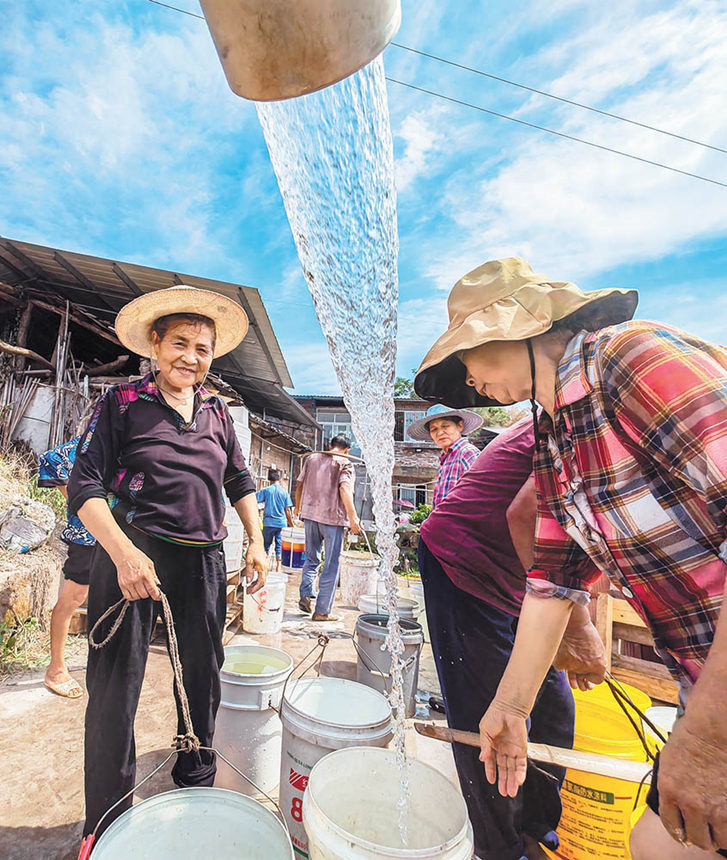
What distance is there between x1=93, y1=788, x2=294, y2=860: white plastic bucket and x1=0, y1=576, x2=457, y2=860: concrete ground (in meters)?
0.82

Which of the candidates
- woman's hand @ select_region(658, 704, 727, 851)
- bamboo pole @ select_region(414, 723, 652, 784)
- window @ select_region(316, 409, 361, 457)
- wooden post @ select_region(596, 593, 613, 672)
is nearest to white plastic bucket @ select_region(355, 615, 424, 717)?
wooden post @ select_region(596, 593, 613, 672)

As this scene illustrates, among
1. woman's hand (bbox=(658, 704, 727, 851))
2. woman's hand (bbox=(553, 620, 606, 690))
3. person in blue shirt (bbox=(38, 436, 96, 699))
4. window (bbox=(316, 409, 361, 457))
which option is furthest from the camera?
window (bbox=(316, 409, 361, 457))

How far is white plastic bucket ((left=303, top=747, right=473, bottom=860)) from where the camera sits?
1329mm

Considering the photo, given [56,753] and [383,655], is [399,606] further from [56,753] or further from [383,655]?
[56,753]

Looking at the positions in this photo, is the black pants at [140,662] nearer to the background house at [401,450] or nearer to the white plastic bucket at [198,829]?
the white plastic bucket at [198,829]

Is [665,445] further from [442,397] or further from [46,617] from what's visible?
[46,617]

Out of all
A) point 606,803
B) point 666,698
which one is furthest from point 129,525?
point 666,698

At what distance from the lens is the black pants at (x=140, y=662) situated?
157cm

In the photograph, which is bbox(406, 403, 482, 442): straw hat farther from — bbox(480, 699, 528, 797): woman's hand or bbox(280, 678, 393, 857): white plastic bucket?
bbox(480, 699, 528, 797): woman's hand

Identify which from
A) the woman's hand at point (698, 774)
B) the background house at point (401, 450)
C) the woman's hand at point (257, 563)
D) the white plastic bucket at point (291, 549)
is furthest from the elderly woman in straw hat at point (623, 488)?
the background house at point (401, 450)

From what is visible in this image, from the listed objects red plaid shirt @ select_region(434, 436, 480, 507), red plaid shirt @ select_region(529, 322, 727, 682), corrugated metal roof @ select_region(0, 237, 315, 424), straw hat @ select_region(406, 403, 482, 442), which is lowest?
red plaid shirt @ select_region(529, 322, 727, 682)

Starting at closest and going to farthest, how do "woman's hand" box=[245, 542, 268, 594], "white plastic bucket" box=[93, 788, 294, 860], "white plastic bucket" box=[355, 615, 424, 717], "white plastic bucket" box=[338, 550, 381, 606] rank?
"white plastic bucket" box=[93, 788, 294, 860], "woman's hand" box=[245, 542, 268, 594], "white plastic bucket" box=[355, 615, 424, 717], "white plastic bucket" box=[338, 550, 381, 606]

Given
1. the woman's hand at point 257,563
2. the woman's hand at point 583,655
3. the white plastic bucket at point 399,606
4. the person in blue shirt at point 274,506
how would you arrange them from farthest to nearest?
1. the person in blue shirt at point 274,506
2. the white plastic bucket at point 399,606
3. the woman's hand at point 257,563
4. the woman's hand at point 583,655

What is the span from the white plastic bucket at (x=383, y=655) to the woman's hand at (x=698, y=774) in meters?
2.36
